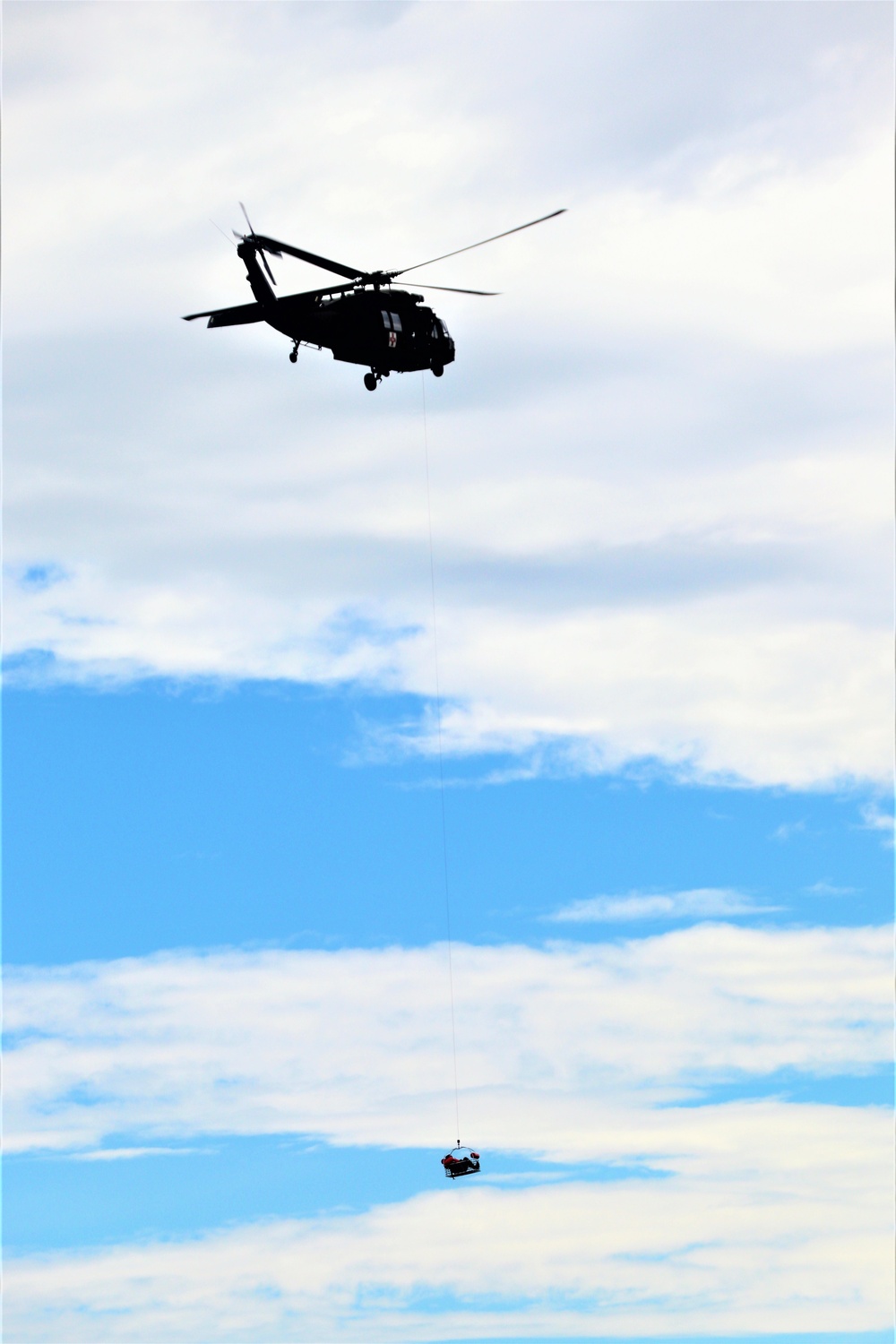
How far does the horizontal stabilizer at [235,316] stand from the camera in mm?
66938

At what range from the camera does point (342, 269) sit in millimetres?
64875

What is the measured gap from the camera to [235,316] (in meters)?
67.2

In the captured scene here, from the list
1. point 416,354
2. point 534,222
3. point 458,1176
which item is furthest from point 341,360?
point 458,1176

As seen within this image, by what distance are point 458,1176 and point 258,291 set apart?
114 ft

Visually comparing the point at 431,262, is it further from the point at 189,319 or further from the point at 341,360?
the point at 189,319

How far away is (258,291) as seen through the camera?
66.7m

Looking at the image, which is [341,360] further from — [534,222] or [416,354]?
[534,222]

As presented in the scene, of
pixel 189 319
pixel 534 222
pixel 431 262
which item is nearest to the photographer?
pixel 534 222

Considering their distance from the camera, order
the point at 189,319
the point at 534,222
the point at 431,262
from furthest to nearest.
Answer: the point at 189,319, the point at 431,262, the point at 534,222

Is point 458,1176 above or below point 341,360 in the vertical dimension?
below

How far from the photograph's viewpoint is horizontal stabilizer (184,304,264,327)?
66.9 meters

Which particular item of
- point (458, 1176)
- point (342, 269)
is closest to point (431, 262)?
point (342, 269)

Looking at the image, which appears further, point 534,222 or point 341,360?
point 341,360

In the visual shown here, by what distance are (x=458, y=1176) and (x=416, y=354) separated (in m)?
32.0
